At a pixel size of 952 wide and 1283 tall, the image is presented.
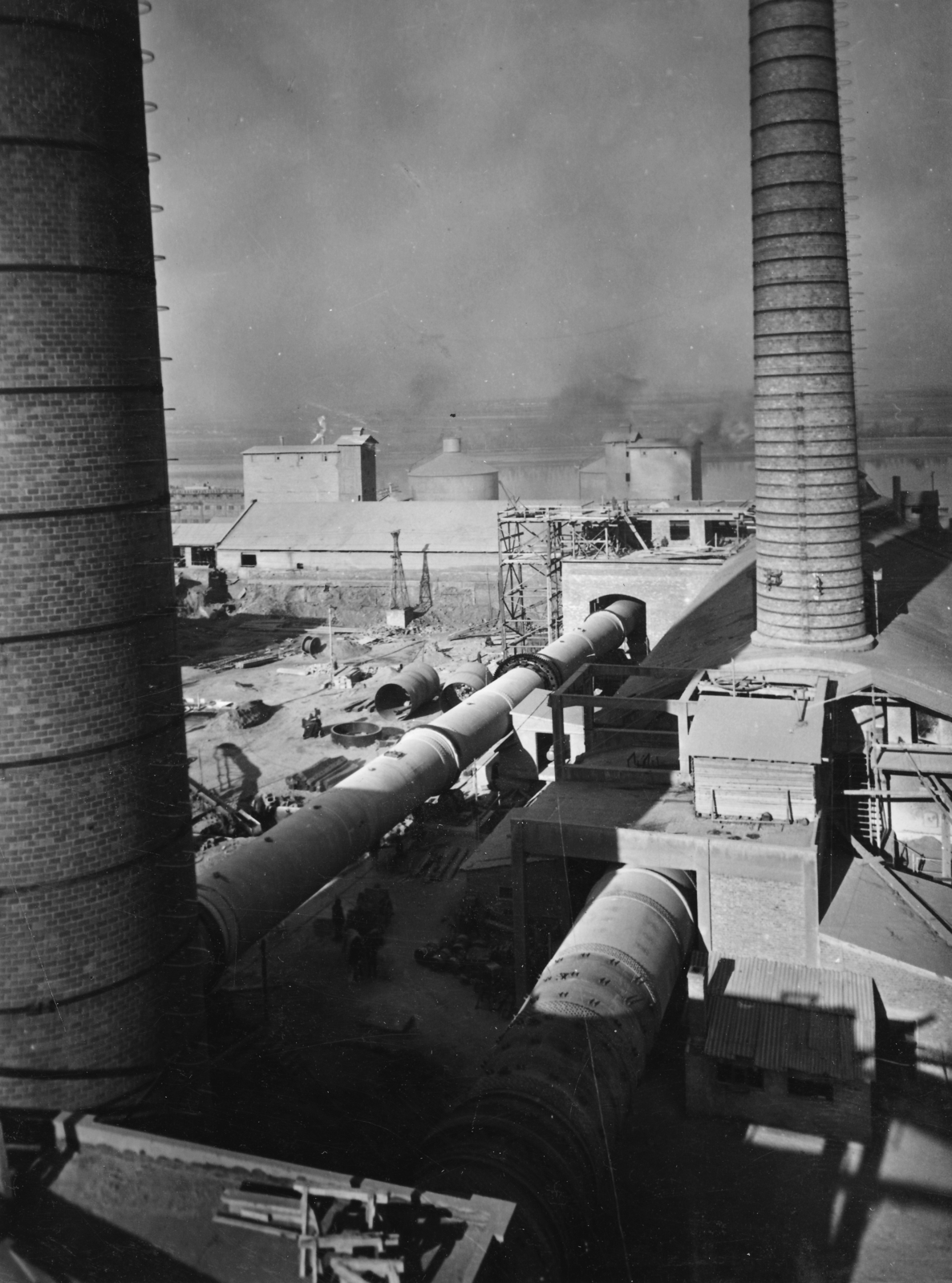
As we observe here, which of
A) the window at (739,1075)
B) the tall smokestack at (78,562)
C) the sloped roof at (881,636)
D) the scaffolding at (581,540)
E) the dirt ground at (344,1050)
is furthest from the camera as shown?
the scaffolding at (581,540)

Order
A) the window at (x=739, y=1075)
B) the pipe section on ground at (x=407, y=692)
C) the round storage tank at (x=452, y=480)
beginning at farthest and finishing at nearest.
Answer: the round storage tank at (x=452, y=480), the pipe section on ground at (x=407, y=692), the window at (x=739, y=1075)

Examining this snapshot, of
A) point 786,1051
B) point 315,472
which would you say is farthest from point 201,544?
point 786,1051

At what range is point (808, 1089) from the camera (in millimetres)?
12820

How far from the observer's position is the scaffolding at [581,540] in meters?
36.2

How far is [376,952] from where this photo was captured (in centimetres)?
1762

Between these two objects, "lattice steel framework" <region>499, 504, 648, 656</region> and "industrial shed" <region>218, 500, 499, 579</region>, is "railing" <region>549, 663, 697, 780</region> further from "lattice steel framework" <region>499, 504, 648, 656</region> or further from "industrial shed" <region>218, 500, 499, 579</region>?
"industrial shed" <region>218, 500, 499, 579</region>

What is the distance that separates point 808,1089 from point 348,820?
26.3 ft

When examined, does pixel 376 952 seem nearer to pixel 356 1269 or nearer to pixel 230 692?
pixel 356 1269

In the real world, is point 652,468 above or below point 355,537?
above

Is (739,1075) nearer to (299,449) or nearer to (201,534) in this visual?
(201,534)

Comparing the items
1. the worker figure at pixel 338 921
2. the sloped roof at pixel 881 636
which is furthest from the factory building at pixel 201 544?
the worker figure at pixel 338 921

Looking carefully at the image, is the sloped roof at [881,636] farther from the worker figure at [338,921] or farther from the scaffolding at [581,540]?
the worker figure at [338,921]

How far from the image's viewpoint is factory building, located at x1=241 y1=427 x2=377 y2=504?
2389 inches

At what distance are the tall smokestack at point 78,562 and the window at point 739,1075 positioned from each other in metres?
6.66
